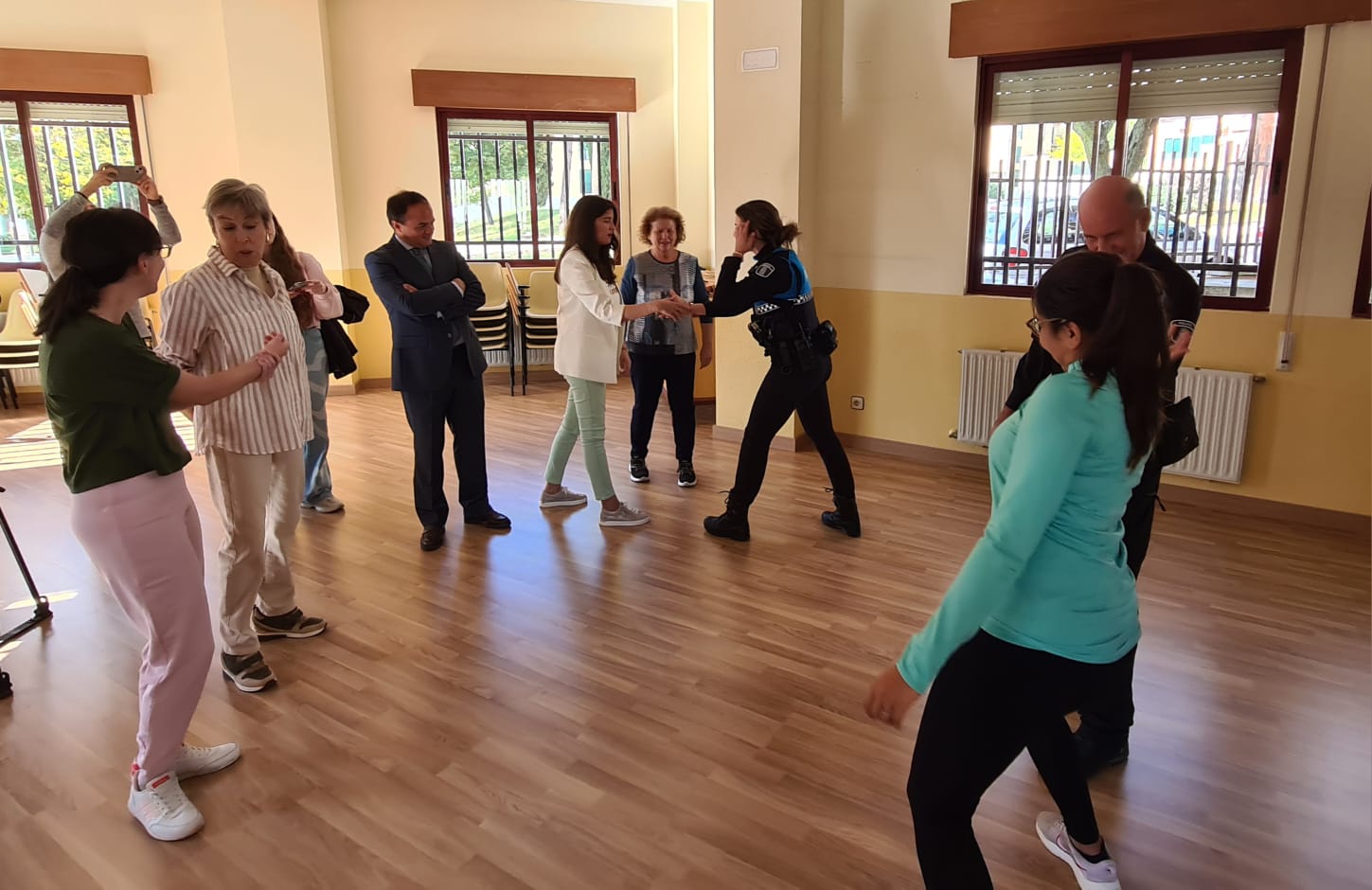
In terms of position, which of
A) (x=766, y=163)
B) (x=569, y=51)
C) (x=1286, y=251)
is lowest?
(x=1286, y=251)

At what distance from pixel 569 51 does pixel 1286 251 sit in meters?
5.79

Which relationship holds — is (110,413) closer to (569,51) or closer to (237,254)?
(237,254)

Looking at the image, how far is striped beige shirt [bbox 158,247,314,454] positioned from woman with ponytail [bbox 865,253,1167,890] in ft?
6.61

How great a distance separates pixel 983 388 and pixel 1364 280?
1.79 meters

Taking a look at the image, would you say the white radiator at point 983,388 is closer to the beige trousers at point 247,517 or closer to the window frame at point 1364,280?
the window frame at point 1364,280

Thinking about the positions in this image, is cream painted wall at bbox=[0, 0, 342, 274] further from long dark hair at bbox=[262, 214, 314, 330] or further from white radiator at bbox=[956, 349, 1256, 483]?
white radiator at bbox=[956, 349, 1256, 483]

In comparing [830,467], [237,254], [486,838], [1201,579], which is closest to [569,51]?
[830,467]

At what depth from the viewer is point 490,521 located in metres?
4.32

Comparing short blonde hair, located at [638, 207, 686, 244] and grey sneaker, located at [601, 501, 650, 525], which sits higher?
short blonde hair, located at [638, 207, 686, 244]

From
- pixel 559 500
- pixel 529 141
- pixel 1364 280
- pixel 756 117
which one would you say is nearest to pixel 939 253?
pixel 756 117

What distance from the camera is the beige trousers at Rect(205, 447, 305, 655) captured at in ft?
8.75

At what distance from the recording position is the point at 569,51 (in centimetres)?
782

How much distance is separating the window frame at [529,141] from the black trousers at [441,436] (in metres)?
4.20

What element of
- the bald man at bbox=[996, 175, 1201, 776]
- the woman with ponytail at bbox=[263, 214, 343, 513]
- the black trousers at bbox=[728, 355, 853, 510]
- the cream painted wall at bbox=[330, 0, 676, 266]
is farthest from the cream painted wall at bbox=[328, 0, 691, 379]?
the bald man at bbox=[996, 175, 1201, 776]
